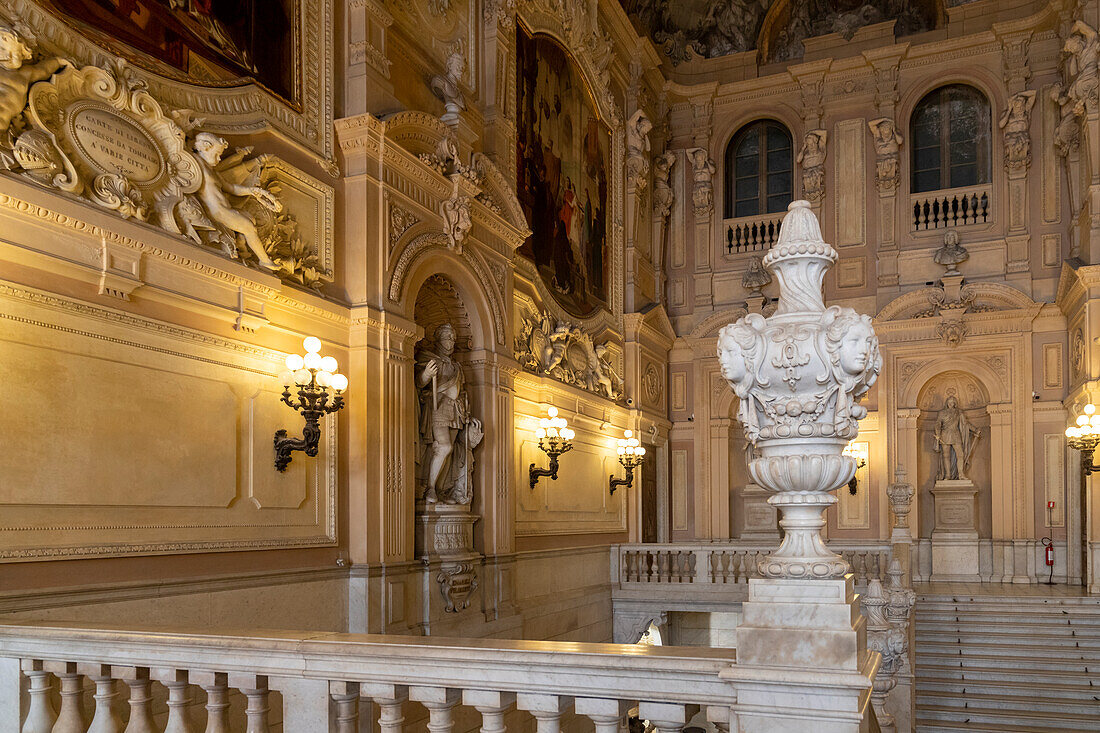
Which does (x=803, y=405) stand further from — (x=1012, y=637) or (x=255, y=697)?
(x=1012, y=637)

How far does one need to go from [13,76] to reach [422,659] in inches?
181

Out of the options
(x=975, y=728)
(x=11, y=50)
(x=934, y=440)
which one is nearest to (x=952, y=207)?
(x=934, y=440)

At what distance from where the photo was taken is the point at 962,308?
18.1 meters

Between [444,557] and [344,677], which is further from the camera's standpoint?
[444,557]

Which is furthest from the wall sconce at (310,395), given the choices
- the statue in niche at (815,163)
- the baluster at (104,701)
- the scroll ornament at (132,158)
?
the statue in niche at (815,163)

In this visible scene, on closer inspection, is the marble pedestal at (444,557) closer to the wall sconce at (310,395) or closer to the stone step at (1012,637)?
the wall sconce at (310,395)

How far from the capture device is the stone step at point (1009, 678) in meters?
12.0

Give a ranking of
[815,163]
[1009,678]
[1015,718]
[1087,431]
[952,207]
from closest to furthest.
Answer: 1. [1015,718]
2. [1009,678]
3. [1087,431]
4. [952,207]
5. [815,163]

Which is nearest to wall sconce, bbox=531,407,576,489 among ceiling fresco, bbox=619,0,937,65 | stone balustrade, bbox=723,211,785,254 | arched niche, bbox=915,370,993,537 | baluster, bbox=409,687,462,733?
stone balustrade, bbox=723,211,785,254

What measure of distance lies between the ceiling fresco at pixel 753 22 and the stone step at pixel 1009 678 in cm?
1414

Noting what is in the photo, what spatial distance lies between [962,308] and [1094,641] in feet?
23.4

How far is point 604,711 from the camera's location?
343 cm

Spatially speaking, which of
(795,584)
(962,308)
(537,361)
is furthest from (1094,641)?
(795,584)

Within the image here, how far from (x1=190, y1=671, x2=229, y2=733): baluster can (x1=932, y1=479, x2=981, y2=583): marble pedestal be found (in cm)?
1708
